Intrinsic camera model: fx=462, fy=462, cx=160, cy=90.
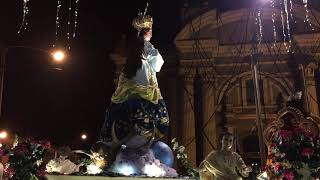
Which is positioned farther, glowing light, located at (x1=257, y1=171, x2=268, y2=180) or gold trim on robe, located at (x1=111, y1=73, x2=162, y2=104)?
gold trim on robe, located at (x1=111, y1=73, x2=162, y2=104)

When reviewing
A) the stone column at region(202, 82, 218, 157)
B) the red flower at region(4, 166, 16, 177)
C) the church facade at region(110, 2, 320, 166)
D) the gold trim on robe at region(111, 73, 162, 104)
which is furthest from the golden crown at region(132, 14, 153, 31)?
the stone column at region(202, 82, 218, 157)

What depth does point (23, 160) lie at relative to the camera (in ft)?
26.2

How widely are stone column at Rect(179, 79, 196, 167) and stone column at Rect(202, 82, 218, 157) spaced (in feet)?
2.10

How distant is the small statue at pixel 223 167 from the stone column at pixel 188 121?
15.1m

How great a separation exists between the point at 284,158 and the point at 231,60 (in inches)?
738

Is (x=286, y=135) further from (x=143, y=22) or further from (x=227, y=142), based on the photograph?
(x=143, y=22)

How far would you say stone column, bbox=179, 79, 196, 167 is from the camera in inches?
912

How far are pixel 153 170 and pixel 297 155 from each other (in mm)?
3177

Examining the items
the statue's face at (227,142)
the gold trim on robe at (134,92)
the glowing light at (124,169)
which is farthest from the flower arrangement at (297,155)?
the gold trim on robe at (134,92)

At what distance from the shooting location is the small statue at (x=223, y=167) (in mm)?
7523

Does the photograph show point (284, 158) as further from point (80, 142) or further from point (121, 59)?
point (80, 142)

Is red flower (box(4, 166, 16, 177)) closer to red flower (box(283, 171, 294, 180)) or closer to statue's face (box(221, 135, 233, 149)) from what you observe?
statue's face (box(221, 135, 233, 149))

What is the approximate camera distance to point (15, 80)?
2502 cm

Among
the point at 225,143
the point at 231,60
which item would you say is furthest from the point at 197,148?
the point at 225,143
